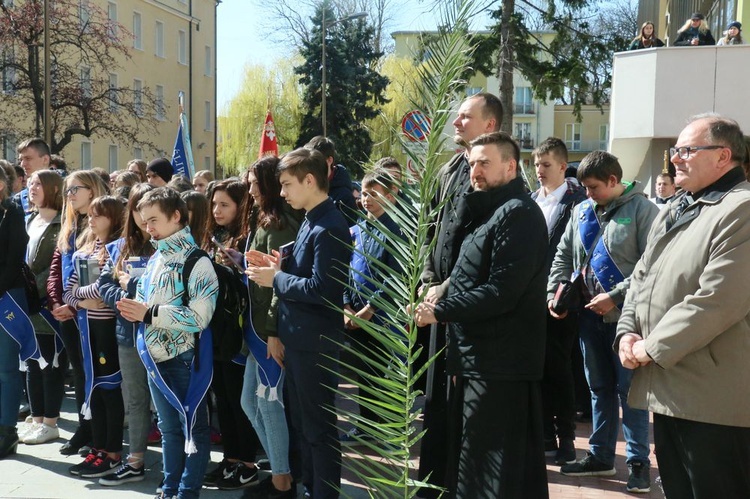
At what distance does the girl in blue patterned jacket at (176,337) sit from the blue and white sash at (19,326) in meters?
1.83

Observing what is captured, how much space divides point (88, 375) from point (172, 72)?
4321 cm

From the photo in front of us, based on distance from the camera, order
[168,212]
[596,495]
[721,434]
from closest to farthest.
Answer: [721,434] → [168,212] → [596,495]

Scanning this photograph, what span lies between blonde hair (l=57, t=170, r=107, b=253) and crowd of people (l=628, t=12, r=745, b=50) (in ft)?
43.8

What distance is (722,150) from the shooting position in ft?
11.6

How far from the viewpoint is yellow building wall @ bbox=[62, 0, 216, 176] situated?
136ft

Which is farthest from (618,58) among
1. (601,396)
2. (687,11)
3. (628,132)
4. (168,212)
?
(168,212)

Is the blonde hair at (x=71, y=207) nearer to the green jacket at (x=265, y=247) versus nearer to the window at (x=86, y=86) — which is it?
the green jacket at (x=265, y=247)

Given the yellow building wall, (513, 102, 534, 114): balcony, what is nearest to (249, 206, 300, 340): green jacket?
the yellow building wall

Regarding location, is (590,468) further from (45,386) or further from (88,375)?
(45,386)

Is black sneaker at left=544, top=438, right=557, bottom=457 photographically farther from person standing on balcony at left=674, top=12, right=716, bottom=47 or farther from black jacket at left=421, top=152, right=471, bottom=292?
person standing on balcony at left=674, top=12, right=716, bottom=47

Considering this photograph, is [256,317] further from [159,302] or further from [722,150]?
[722,150]

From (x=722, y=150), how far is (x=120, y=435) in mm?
4167

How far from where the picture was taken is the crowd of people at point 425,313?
3459 mm

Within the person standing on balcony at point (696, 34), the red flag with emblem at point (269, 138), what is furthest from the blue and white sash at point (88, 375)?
the person standing on balcony at point (696, 34)
